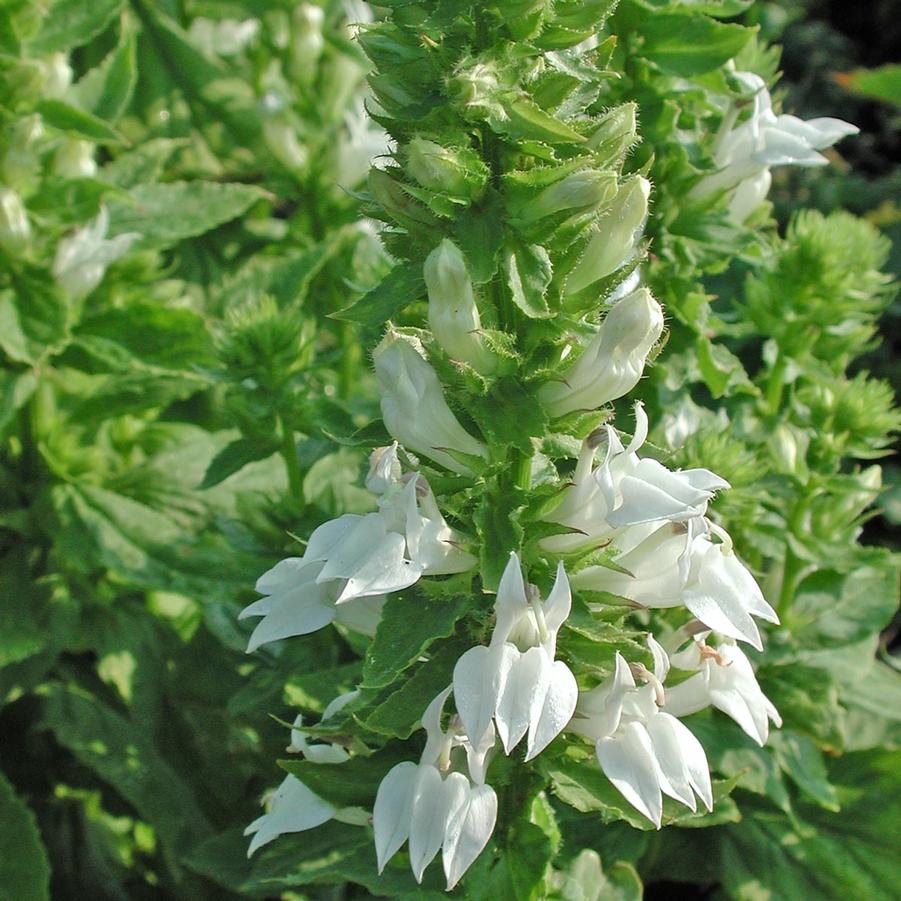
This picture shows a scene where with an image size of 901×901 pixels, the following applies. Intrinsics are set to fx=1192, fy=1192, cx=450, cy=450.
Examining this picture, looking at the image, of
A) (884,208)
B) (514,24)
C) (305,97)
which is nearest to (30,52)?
(305,97)

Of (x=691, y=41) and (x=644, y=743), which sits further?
(x=691, y=41)

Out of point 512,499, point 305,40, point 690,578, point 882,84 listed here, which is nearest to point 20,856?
point 512,499

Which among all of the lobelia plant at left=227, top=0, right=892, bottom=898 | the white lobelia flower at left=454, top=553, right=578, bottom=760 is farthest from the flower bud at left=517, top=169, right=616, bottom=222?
the white lobelia flower at left=454, top=553, right=578, bottom=760

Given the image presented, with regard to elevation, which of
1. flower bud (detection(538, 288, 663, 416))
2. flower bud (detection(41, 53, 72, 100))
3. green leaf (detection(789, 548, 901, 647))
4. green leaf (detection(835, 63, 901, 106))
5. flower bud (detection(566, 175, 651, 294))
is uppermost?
→ flower bud (detection(566, 175, 651, 294))

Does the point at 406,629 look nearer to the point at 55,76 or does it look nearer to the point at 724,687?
the point at 724,687

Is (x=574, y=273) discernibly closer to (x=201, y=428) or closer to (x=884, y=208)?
(x=201, y=428)

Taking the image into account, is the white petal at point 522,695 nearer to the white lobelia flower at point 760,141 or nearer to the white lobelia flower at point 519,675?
the white lobelia flower at point 519,675

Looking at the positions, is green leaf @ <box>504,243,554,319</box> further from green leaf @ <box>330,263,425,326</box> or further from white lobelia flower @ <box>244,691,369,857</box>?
white lobelia flower @ <box>244,691,369,857</box>
